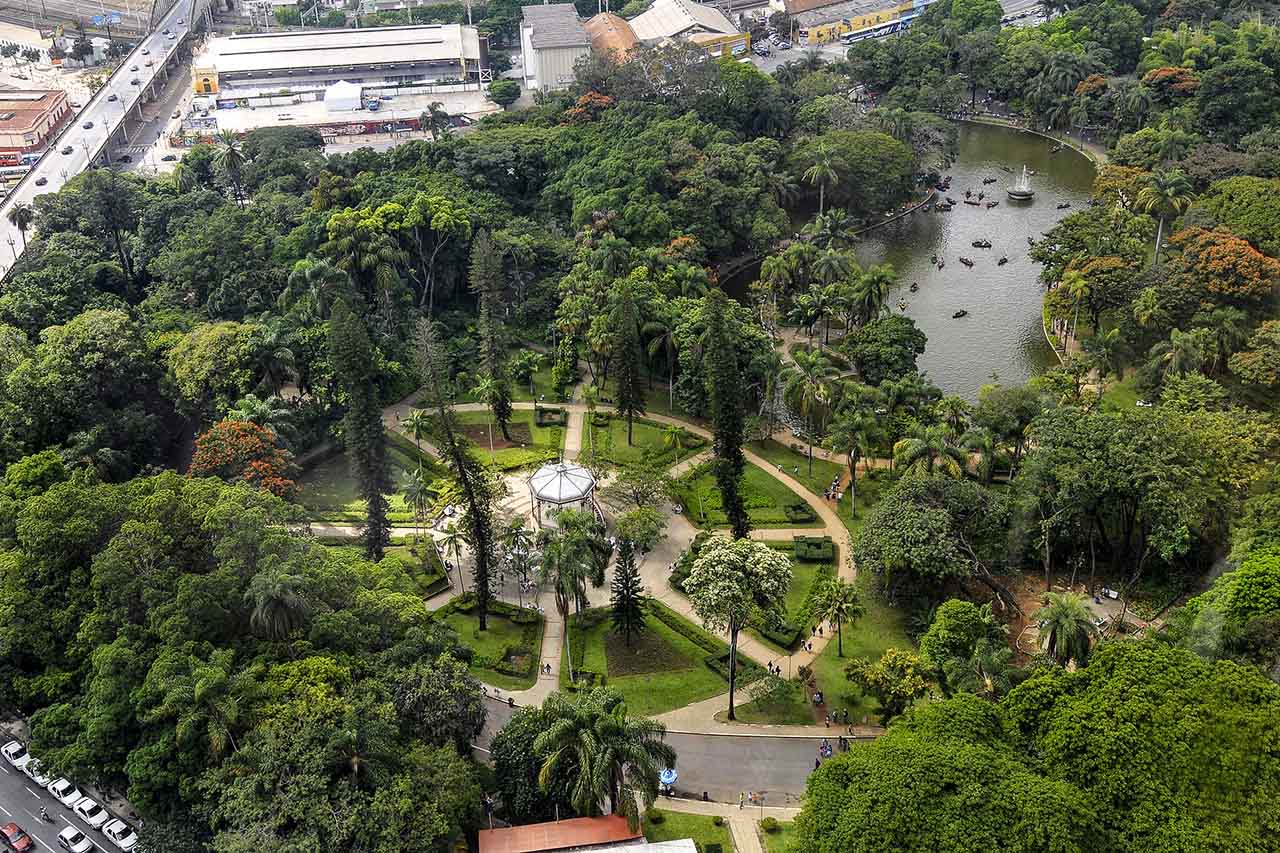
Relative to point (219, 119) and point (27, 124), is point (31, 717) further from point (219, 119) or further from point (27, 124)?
point (27, 124)

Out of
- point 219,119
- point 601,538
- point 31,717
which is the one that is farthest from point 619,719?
point 219,119

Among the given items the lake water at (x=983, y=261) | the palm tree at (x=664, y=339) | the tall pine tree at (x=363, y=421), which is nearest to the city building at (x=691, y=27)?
the lake water at (x=983, y=261)

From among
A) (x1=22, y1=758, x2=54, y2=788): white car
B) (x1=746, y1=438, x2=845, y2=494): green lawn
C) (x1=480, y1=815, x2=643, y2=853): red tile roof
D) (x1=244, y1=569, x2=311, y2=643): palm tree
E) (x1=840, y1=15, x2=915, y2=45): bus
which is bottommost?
(x1=22, y1=758, x2=54, y2=788): white car

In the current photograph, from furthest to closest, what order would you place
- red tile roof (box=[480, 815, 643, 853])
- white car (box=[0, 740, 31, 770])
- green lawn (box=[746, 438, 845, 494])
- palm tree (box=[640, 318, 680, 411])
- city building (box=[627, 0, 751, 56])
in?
city building (box=[627, 0, 751, 56]), palm tree (box=[640, 318, 680, 411]), green lawn (box=[746, 438, 845, 494]), white car (box=[0, 740, 31, 770]), red tile roof (box=[480, 815, 643, 853])

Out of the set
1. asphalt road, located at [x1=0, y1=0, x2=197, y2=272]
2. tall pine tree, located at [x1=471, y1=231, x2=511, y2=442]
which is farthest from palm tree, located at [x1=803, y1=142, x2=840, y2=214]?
asphalt road, located at [x1=0, y1=0, x2=197, y2=272]

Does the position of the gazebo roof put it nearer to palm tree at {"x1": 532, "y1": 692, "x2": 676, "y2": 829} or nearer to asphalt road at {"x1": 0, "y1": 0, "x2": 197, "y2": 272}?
palm tree at {"x1": 532, "y1": 692, "x2": 676, "y2": 829}

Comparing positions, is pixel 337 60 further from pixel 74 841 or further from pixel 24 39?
pixel 74 841
